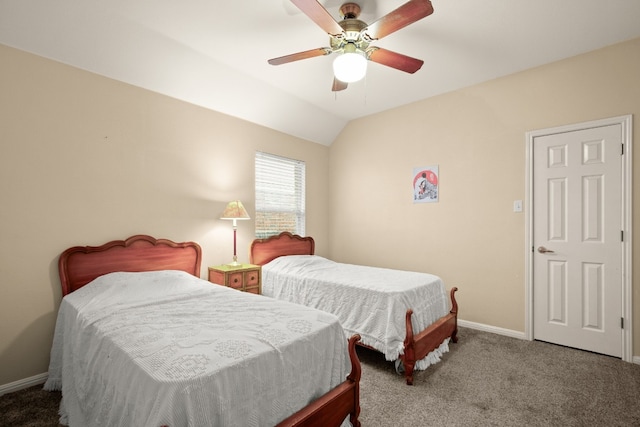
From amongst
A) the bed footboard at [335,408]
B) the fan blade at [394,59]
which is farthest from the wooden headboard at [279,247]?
the fan blade at [394,59]

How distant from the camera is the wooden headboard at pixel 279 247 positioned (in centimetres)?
394

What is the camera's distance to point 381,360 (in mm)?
2789

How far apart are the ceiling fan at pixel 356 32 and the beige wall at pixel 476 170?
1639mm

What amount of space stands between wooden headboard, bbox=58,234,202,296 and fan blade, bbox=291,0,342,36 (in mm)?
2393

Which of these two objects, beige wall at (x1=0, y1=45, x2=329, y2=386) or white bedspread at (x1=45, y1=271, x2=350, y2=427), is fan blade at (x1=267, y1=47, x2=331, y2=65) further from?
white bedspread at (x1=45, y1=271, x2=350, y2=427)

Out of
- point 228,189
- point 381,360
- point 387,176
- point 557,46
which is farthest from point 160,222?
point 557,46

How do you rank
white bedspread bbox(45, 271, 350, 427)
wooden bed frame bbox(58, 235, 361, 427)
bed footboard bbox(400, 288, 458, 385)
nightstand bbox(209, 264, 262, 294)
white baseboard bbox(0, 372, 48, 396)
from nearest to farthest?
white bedspread bbox(45, 271, 350, 427)
wooden bed frame bbox(58, 235, 361, 427)
white baseboard bbox(0, 372, 48, 396)
bed footboard bbox(400, 288, 458, 385)
nightstand bbox(209, 264, 262, 294)

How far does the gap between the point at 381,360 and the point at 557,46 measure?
10.8 feet

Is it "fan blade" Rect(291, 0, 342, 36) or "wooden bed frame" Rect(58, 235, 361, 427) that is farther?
"fan blade" Rect(291, 0, 342, 36)

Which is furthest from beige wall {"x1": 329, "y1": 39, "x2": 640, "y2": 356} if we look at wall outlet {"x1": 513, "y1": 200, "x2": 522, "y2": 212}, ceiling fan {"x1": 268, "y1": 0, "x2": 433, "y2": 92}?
ceiling fan {"x1": 268, "y1": 0, "x2": 433, "y2": 92}

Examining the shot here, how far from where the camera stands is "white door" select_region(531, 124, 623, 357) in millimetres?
→ 2844

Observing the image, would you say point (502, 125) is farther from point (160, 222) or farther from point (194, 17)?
point (160, 222)

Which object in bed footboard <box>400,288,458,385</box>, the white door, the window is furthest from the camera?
the window

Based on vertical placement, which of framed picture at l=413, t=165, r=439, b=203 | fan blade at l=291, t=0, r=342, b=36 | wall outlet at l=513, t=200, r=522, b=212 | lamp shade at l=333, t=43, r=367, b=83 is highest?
fan blade at l=291, t=0, r=342, b=36
